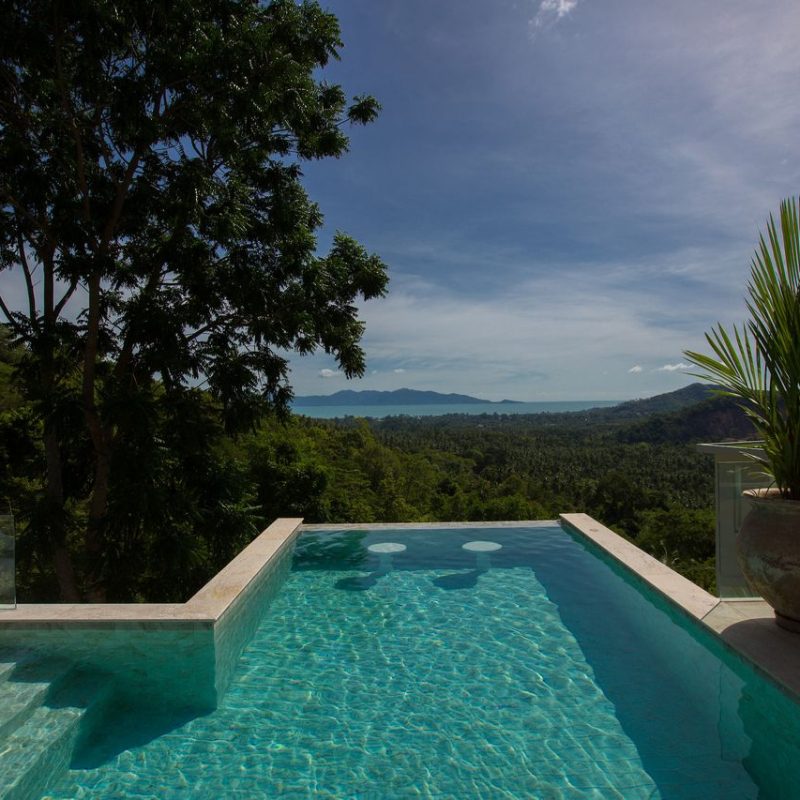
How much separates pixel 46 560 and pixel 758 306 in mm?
9473

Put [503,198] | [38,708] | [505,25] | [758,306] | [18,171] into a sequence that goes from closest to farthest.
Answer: [38,708] → [758,306] → [18,171] → [505,25] → [503,198]

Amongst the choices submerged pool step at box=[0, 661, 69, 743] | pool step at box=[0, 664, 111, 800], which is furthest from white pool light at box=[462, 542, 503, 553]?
submerged pool step at box=[0, 661, 69, 743]

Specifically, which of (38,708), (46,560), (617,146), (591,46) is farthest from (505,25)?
(46,560)

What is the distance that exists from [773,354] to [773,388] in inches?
8.5

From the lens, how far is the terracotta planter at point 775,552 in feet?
10.1

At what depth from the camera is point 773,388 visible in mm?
3422

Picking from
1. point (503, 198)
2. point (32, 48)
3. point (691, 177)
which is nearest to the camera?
point (32, 48)

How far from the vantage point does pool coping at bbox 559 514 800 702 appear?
2.97 meters

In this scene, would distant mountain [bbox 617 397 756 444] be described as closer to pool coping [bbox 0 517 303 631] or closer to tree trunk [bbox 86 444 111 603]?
tree trunk [bbox 86 444 111 603]

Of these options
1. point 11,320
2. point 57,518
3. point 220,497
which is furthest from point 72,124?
point 220,497

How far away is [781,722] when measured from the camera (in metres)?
2.85

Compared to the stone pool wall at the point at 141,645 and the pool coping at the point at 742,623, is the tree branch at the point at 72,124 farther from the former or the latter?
the pool coping at the point at 742,623

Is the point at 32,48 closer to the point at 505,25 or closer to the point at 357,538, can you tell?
the point at 505,25

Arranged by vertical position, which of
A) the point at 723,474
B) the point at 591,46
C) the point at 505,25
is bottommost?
the point at 723,474
